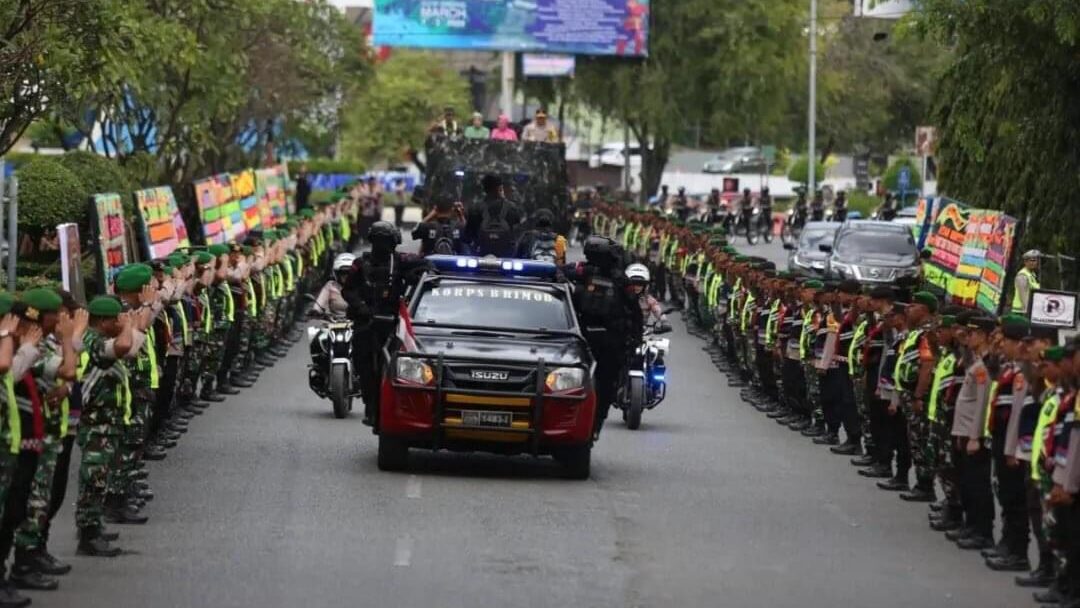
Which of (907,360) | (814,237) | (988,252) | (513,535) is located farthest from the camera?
(814,237)

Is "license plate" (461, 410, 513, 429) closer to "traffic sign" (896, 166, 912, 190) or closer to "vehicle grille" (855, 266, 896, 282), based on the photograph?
"vehicle grille" (855, 266, 896, 282)

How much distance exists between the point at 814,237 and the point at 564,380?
28.4 m

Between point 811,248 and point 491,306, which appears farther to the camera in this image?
point 811,248

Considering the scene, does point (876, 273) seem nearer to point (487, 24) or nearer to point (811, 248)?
point (811, 248)

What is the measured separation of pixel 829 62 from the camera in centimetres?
9231

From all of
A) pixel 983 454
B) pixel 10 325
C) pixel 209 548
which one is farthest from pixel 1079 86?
pixel 10 325

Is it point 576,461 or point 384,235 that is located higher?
point 384,235

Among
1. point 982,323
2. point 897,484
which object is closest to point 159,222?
point 897,484

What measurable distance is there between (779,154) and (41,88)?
81092mm

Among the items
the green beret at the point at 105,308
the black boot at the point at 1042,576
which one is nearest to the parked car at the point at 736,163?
the black boot at the point at 1042,576

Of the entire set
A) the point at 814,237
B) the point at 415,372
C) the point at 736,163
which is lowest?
the point at 736,163

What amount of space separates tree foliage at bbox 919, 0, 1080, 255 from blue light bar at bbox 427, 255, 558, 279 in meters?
11.3

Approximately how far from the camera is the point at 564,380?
19391mm

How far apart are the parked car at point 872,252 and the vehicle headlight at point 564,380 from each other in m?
22.4
